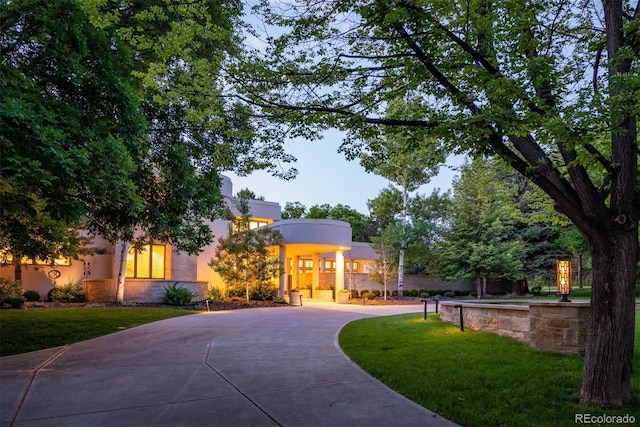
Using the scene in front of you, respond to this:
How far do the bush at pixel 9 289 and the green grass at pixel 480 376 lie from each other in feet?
41.3

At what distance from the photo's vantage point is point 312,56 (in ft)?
19.5

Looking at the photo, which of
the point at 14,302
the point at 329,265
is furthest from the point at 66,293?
the point at 329,265

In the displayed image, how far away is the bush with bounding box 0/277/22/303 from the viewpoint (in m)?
14.4

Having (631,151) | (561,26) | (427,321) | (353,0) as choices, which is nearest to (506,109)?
(631,151)

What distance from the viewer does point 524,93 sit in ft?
Result: 15.1

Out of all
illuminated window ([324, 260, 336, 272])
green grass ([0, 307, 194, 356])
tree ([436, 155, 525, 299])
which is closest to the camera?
green grass ([0, 307, 194, 356])

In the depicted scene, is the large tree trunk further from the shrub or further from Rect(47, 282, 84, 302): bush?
Rect(47, 282, 84, 302): bush

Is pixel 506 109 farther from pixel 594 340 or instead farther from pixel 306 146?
pixel 306 146

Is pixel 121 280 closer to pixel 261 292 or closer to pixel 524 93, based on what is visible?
pixel 261 292

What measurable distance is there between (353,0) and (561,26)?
3.30 metres

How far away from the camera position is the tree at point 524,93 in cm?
448

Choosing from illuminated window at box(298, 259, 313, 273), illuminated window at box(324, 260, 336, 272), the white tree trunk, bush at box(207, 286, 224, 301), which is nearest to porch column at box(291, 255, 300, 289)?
illuminated window at box(298, 259, 313, 273)

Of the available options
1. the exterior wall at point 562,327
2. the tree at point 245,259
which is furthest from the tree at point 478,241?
the exterior wall at point 562,327

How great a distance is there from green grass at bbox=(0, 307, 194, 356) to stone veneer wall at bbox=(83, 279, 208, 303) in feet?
10.3
